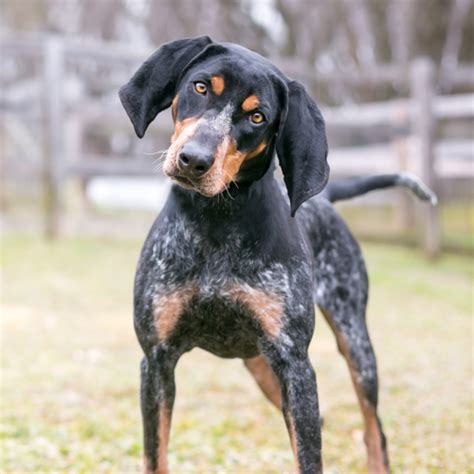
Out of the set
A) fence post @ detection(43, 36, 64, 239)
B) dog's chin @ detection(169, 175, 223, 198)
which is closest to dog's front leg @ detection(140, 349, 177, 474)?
dog's chin @ detection(169, 175, 223, 198)

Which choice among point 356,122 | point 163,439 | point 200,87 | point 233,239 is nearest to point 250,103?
point 200,87

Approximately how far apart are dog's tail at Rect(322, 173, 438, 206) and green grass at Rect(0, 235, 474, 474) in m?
1.29

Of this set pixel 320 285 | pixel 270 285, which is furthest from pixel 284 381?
pixel 320 285

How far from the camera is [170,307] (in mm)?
3068

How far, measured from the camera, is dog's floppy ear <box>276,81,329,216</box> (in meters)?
2.99

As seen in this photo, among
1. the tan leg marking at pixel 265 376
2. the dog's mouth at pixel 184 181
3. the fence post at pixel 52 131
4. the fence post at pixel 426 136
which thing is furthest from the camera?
the fence post at pixel 52 131

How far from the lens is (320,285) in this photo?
3877 millimetres

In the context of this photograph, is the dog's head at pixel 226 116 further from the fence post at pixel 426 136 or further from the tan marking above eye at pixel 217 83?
the fence post at pixel 426 136

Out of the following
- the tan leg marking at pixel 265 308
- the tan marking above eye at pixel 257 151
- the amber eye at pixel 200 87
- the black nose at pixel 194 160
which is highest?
the amber eye at pixel 200 87

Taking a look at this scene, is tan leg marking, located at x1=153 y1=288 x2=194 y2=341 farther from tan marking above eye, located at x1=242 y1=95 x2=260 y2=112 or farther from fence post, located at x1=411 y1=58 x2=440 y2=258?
fence post, located at x1=411 y1=58 x2=440 y2=258

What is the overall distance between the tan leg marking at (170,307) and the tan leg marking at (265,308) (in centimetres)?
18

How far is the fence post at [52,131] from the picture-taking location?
11.2 metres

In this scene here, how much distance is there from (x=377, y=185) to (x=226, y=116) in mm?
1744

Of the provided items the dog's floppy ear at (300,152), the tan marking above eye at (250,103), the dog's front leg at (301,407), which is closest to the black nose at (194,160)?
the tan marking above eye at (250,103)
